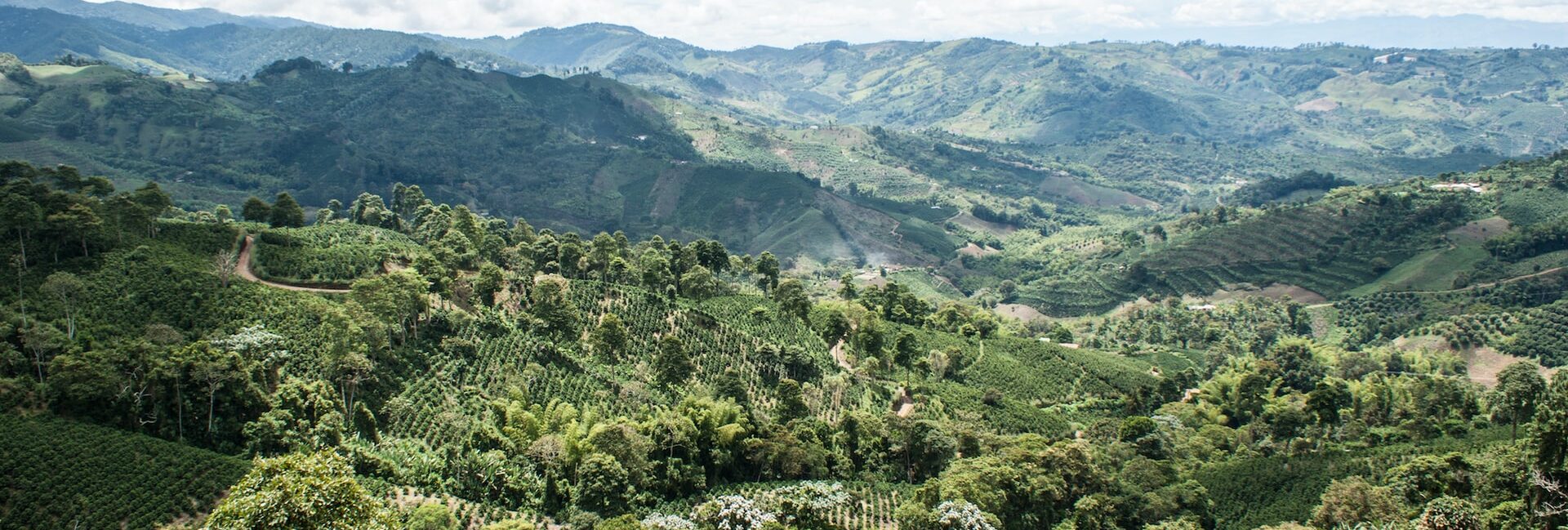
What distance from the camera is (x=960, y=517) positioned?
45.8m

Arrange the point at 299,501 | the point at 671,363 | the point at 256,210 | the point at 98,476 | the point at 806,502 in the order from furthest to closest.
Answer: the point at 256,210, the point at 671,363, the point at 806,502, the point at 98,476, the point at 299,501

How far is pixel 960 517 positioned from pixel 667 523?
15639 mm

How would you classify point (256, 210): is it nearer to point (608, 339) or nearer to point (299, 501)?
point (608, 339)

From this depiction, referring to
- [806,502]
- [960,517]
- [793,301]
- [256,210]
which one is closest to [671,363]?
[806,502]

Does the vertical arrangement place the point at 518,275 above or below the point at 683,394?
above

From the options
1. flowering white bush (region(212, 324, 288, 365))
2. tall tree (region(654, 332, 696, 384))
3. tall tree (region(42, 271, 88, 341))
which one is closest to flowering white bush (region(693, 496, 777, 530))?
tall tree (region(654, 332, 696, 384))

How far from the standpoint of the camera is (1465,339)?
4513 inches

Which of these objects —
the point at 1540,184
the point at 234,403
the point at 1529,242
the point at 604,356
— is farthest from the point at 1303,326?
the point at 234,403

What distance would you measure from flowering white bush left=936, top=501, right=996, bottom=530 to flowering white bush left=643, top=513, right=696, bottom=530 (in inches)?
529

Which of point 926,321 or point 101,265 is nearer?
point 101,265

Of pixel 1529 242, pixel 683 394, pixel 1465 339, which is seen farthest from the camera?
pixel 1529 242

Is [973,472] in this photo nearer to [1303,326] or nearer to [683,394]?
[683,394]

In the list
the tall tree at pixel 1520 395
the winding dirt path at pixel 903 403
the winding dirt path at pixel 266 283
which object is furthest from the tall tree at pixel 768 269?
the tall tree at pixel 1520 395

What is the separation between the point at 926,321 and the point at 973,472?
51896 millimetres
